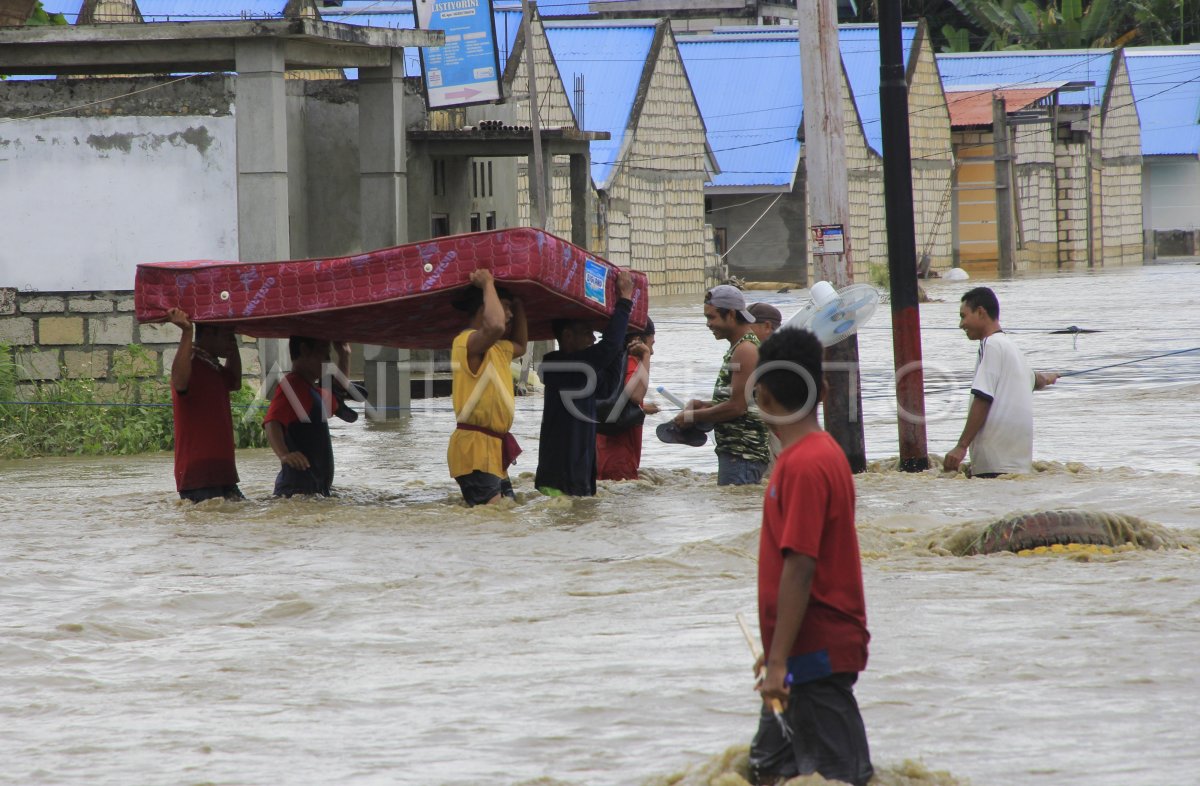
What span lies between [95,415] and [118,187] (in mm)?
2013

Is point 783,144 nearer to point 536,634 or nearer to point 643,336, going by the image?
point 643,336

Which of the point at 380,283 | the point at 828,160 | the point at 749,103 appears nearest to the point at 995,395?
the point at 828,160

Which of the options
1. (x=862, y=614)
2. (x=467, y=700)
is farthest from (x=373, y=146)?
(x=862, y=614)

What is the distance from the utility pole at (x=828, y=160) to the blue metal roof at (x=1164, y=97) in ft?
155

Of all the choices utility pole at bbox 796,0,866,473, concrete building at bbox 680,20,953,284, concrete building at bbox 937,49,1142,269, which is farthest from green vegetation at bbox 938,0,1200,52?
utility pole at bbox 796,0,866,473

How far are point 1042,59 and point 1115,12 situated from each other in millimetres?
10757

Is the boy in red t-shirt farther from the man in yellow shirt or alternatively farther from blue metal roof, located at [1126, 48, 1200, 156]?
blue metal roof, located at [1126, 48, 1200, 156]

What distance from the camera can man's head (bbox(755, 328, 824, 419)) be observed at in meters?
4.35

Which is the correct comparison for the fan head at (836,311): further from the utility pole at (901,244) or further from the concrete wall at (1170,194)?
the concrete wall at (1170,194)

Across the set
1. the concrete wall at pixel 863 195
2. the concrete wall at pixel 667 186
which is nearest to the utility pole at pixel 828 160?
the concrete wall at pixel 667 186

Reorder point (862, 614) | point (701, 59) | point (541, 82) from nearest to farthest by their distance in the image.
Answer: point (862, 614) → point (541, 82) → point (701, 59)

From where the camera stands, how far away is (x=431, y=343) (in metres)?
11.3

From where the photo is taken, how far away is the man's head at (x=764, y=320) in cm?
959

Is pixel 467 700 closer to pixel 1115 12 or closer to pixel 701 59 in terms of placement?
pixel 701 59
